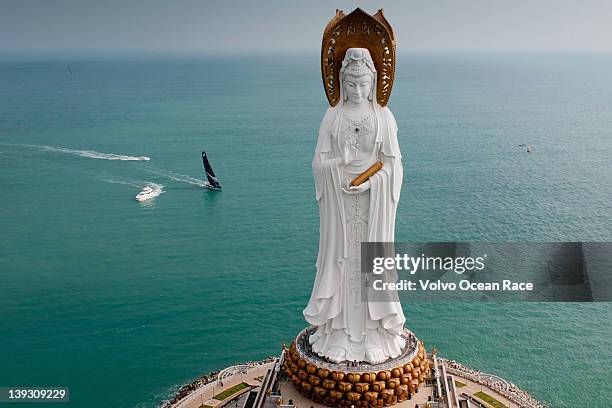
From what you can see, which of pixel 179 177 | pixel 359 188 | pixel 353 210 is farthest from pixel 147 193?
pixel 359 188

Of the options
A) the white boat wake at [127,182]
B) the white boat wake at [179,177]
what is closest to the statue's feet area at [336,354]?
the white boat wake at [179,177]

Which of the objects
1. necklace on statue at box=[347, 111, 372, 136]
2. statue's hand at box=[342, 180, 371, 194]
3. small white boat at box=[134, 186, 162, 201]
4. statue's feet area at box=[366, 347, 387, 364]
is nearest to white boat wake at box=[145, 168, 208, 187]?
small white boat at box=[134, 186, 162, 201]

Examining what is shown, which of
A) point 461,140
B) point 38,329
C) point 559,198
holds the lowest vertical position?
point 38,329

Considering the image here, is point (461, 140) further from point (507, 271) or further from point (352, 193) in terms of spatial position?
point (352, 193)

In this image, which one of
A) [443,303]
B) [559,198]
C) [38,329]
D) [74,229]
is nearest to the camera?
[38,329]

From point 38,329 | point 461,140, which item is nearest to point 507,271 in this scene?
point 38,329

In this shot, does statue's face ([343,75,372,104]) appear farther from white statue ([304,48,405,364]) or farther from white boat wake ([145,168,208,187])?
white boat wake ([145,168,208,187])

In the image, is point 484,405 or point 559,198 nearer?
point 484,405

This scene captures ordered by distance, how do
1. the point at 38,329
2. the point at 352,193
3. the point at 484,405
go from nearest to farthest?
the point at 352,193, the point at 484,405, the point at 38,329
